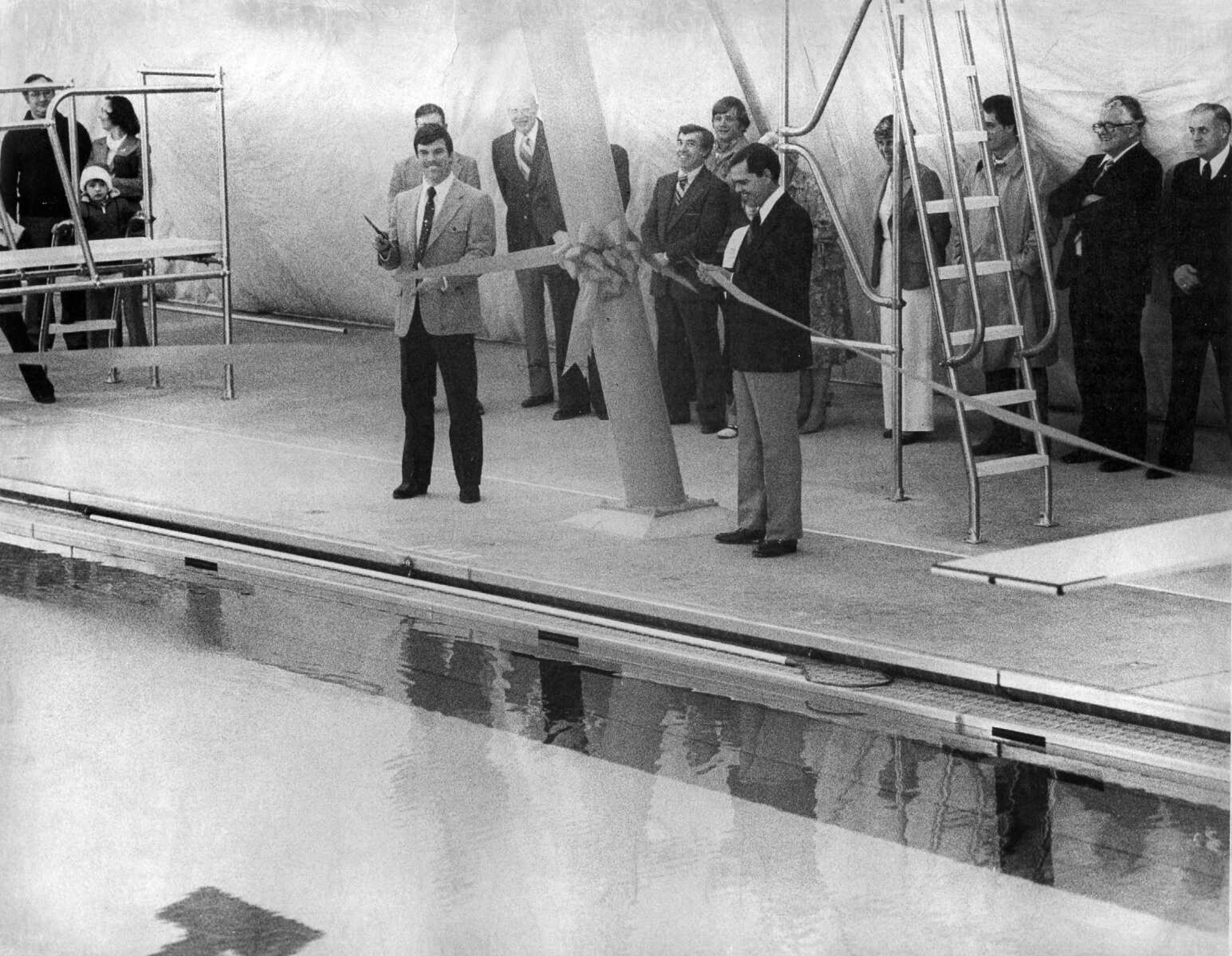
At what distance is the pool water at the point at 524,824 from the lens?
16.8 ft

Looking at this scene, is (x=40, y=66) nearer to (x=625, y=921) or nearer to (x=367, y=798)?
(x=367, y=798)

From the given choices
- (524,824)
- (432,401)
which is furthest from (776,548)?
(524,824)

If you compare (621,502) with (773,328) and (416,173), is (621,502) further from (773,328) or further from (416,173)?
(416,173)

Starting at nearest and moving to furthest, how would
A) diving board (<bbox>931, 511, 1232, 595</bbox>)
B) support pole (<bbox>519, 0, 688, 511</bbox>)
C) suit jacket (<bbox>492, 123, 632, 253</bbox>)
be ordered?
diving board (<bbox>931, 511, 1232, 595</bbox>), support pole (<bbox>519, 0, 688, 511</bbox>), suit jacket (<bbox>492, 123, 632, 253</bbox>)

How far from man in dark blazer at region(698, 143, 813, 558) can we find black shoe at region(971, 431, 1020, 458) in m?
1.00

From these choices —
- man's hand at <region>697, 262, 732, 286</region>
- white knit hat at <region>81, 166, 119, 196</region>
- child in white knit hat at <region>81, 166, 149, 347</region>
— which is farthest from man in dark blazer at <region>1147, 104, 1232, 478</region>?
white knit hat at <region>81, 166, 119, 196</region>

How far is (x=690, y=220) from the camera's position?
35.6 feet

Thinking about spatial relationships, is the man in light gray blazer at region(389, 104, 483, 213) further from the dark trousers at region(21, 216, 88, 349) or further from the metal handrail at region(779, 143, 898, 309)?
the dark trousers at region(21, 216, 88, 349)

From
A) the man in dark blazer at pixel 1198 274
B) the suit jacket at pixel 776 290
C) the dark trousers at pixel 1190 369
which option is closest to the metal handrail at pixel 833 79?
the suit jacket at pixel 776 290

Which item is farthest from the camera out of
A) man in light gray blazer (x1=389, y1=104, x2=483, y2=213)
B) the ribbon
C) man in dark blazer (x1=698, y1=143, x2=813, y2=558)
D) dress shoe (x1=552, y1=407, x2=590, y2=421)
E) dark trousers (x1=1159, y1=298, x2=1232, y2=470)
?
dress shoe (x1=552, y1=407, x2=590, y2=421)

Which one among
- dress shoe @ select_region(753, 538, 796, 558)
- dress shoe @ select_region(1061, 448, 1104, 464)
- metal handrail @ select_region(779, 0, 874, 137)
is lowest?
dress shoe @ select_region(753, 538, 796, 558)

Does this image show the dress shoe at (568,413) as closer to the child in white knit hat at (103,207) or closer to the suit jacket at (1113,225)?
the child in white knit hat at (103,207)

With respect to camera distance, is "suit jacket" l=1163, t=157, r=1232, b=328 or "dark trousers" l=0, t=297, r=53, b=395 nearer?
"suit jacket" l=1163, t=157, r=1232, b=328

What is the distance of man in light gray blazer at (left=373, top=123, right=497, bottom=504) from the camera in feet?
32.9
